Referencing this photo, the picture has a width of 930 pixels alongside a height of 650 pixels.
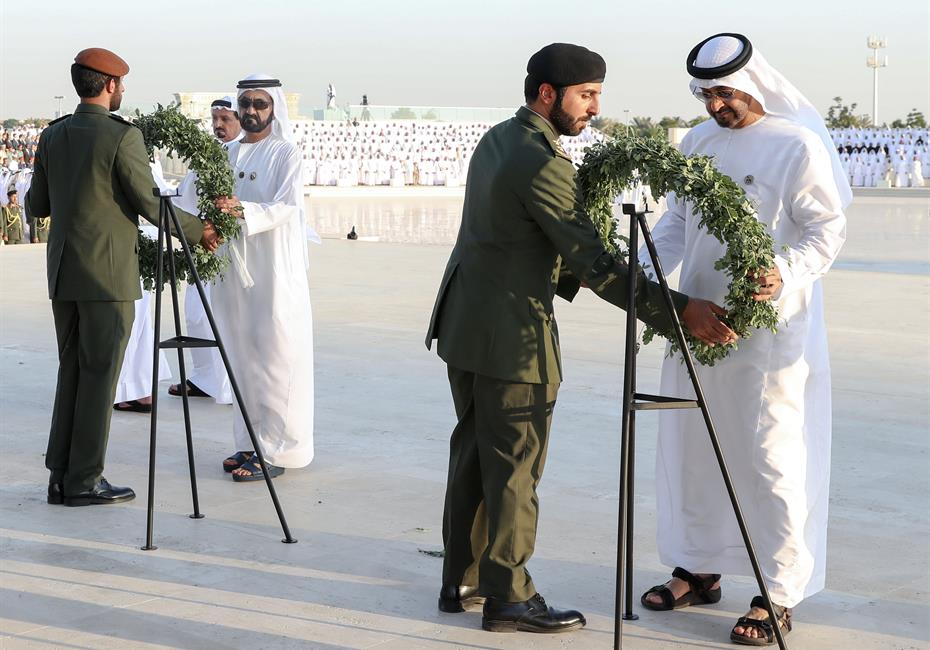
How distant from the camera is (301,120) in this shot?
5738cm

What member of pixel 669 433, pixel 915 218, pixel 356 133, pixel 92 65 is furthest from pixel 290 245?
pixel 356 133

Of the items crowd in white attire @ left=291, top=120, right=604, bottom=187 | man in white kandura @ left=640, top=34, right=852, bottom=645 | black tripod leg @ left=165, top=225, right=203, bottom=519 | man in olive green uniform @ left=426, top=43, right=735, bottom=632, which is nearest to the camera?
man in olive green uniform @ left=426, top=43, right=735, bottom=632

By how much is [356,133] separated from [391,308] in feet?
144

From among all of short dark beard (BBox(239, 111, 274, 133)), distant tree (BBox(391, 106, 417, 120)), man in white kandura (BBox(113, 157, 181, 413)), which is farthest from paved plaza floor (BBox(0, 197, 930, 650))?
distant tree (BBox(391, 106, 417, 120))

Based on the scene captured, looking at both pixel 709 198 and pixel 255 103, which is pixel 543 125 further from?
pixel 255 103

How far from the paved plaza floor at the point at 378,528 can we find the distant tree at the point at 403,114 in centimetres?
5087

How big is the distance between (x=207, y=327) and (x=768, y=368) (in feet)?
17.0

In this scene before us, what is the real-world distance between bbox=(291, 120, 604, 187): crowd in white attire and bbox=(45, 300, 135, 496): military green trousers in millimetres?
41678

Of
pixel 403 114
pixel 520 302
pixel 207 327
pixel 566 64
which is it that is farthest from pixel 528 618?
pixel 403 114

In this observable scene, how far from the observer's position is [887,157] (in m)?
47.9

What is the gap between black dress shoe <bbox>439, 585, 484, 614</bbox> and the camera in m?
4.54

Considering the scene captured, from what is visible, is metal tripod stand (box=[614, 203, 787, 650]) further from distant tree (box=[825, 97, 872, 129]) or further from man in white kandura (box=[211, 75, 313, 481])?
distant tree (box=[825, 97, 872, 129])

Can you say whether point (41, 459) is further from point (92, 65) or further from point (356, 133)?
point (356, 133)

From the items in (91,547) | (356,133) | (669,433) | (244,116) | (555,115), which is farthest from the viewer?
(356,133)
